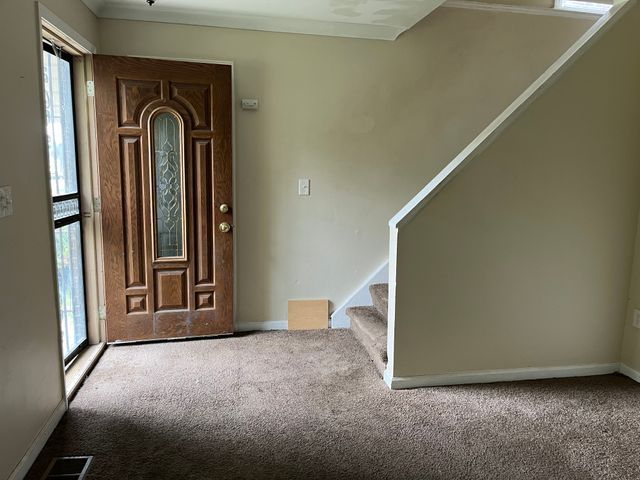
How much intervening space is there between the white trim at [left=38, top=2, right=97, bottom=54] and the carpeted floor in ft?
6.49

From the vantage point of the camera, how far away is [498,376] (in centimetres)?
286

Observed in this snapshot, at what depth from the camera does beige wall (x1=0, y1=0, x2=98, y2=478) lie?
185 cm

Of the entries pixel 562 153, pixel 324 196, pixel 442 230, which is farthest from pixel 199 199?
pixel 562 153

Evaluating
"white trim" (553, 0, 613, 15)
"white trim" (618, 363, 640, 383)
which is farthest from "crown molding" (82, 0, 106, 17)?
"white trim" (618, 363, 640, 383)

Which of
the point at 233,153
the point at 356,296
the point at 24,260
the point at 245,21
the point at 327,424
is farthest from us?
the point at 356,296

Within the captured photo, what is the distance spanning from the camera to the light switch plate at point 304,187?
362cm

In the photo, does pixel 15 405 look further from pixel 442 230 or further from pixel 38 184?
pixel 442 230

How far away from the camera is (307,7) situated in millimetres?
3111

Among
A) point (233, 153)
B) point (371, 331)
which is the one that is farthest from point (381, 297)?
point (233, 153)

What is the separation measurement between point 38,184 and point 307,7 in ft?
6.56

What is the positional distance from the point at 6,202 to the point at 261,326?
219 cm

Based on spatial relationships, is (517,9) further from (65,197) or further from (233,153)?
(65,197)

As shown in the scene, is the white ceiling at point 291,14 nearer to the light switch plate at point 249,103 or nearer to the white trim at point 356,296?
the light switch plate at point 249,103

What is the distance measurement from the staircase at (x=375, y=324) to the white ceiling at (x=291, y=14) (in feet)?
6.39
